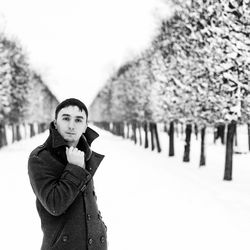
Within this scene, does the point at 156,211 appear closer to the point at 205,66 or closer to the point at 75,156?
the point at 75,156

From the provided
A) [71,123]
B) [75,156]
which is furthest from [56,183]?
[71,123]

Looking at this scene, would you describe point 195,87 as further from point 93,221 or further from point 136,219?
point 93,221

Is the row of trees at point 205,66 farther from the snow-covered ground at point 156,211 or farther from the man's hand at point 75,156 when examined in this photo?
the man's hand at point 75,156

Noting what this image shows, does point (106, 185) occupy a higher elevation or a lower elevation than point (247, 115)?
lower

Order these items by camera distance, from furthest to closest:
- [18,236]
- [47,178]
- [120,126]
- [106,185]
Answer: [120,126] < [106,185] < [18,236] < [47,178]

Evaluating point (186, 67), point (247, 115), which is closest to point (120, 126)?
point (186, 67)

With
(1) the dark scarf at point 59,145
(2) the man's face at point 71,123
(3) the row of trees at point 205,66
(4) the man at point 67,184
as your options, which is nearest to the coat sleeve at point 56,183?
(4) the man at point 67,184

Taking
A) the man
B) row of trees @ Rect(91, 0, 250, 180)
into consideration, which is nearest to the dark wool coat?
the man

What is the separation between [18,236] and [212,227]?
13.3 feet

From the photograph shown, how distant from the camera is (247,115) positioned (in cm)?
1698

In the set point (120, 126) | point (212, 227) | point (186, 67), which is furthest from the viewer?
point (120, 126)

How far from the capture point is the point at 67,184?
8.77ft

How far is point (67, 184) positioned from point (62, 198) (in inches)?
3.4

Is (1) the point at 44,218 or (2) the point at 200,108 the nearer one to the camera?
(1) the point at 44,218
